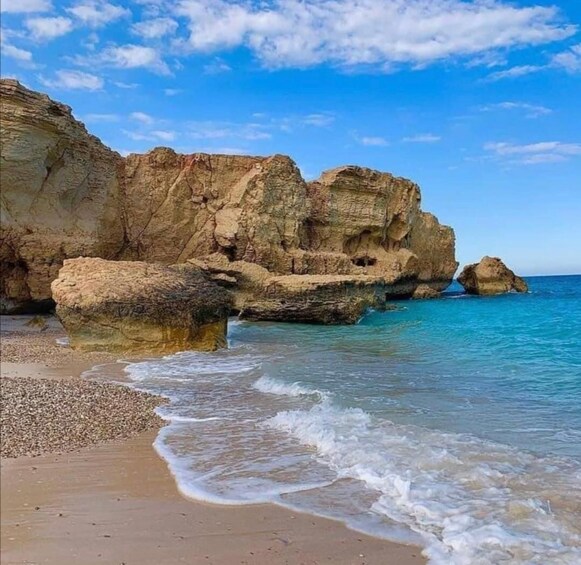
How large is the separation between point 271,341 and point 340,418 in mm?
9574

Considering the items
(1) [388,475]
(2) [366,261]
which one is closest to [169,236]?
(2) [366,261]

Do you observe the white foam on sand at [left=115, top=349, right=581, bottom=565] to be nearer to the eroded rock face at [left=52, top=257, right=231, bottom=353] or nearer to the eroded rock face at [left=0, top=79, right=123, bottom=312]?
the eroded rock face at [left=52, top=257, right=231, bottom=353]

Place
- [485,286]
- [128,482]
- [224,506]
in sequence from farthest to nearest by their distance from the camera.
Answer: [485,286], [128,482], [224,506]

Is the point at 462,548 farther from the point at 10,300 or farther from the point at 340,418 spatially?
the point at 10,300

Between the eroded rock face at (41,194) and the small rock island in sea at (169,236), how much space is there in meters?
0.05

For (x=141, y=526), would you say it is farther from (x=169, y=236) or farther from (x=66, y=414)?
(x=169, y=236)

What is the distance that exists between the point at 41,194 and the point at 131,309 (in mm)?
11357

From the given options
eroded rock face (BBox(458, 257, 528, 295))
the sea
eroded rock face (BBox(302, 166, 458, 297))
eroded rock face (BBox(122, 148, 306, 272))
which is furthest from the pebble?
eroded rock face (BBox(458, 257, 528, 295))

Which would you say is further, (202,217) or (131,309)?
(202,217)

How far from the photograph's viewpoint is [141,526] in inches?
146

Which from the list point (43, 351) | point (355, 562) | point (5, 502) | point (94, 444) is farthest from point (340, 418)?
point (43, 351)

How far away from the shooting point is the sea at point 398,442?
4078 mm

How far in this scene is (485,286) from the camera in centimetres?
4575

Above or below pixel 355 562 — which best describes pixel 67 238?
above
